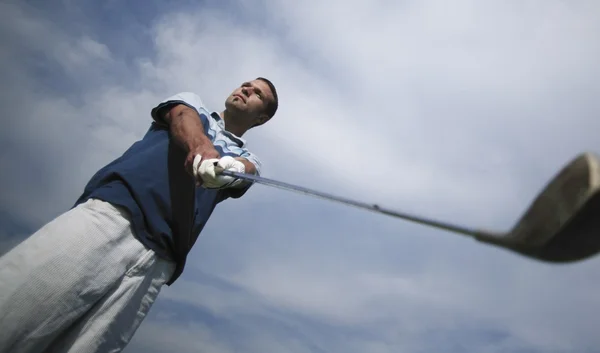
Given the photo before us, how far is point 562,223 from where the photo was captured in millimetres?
1354

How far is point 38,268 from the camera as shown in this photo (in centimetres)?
225

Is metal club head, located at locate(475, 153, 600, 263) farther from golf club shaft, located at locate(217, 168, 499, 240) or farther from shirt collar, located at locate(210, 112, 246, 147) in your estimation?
shirt collar, located at locate(210, 112, 246, 147)

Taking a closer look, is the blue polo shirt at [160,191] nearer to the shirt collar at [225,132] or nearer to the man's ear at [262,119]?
the shirt collar at [225,132]

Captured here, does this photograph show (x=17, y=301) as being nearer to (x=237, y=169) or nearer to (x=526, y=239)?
(x=237, y=169)

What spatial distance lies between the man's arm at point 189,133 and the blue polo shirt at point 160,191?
0.08 meters

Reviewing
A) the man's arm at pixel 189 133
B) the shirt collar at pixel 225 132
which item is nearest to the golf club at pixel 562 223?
the man's arm at pixel 189 133

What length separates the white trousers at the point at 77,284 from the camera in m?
2.20

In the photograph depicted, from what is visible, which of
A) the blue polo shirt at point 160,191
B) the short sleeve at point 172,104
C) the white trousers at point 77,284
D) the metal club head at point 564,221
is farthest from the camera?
the short sleeve at point 172,104

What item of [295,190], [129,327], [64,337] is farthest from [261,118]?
[64,337]

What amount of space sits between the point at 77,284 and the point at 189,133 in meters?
1.19

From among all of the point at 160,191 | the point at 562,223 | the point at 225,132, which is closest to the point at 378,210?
the point at 562,223

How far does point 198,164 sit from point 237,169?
33 centimetres

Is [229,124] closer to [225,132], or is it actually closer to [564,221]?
[225,132]

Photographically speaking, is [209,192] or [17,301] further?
[209,192]
